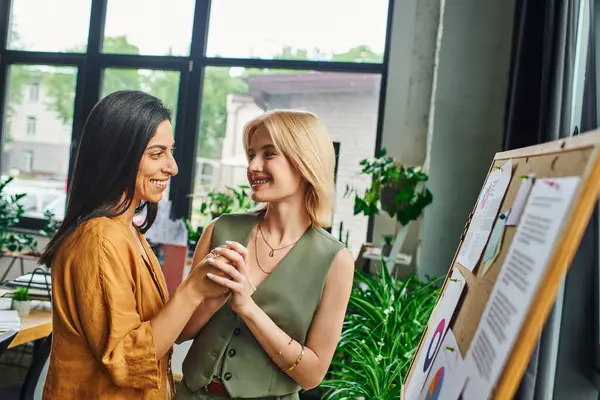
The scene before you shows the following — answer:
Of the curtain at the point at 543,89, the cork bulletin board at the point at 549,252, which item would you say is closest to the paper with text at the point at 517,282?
the cork bulletin board at the point at 549,252

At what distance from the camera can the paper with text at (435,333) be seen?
104 centimetres

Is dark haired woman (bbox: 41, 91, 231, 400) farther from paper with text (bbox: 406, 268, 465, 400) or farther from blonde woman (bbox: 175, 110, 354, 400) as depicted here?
paper with text (bbox: 406, 268, 465, 400)

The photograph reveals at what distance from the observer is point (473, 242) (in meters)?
1.06

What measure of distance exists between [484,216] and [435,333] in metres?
0.26

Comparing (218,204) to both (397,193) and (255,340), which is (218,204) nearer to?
(397,193)

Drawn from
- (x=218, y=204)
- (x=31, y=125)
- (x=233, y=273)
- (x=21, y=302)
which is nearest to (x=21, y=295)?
(x=21, y=302)

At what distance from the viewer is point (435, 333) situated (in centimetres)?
112

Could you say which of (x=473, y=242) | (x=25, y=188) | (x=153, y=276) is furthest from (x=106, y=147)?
(x=25, y=188)

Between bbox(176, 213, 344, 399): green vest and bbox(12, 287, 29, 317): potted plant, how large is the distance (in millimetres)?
1593

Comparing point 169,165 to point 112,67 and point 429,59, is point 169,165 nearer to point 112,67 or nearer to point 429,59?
point 429,59

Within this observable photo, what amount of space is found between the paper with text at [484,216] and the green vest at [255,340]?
12.2 inches

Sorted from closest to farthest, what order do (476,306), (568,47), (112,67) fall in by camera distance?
(476,306)
(568,47)
(112,67)

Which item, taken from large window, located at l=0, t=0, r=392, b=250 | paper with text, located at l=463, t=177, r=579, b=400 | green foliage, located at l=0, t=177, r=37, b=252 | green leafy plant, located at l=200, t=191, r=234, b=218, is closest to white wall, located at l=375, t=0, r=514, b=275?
large window, located at l=0, t=0, r=392, b=250

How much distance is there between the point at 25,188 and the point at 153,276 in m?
4.06
